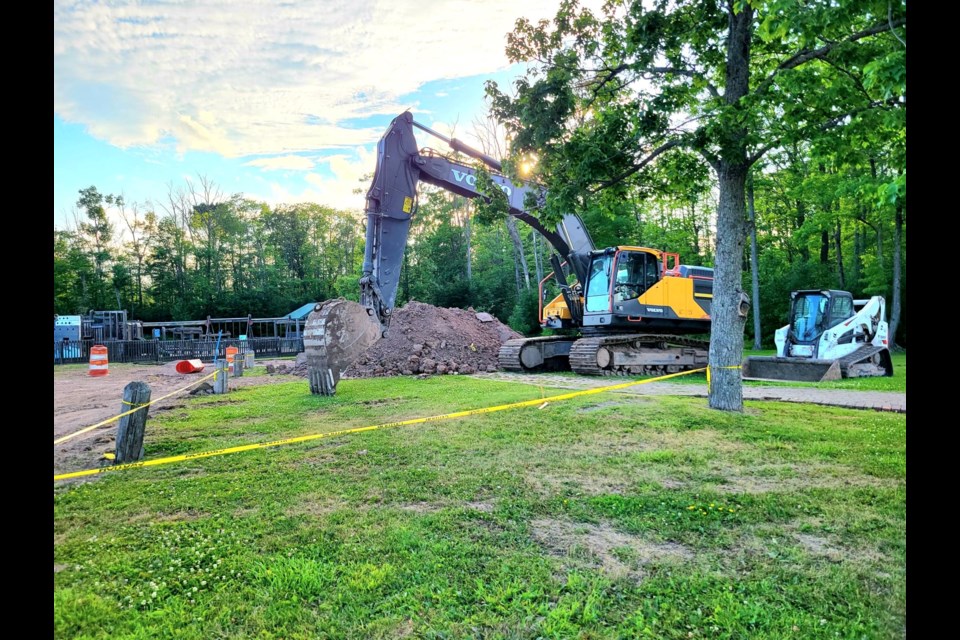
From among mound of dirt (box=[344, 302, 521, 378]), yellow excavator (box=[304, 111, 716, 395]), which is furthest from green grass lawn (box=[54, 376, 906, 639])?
mound of dirt (box=[344, 302, 521, 378])

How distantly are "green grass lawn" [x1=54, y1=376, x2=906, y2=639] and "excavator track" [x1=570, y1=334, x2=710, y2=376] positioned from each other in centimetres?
624

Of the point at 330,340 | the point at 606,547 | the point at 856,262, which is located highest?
the point at 856,262

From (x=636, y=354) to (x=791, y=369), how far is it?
11.3ft

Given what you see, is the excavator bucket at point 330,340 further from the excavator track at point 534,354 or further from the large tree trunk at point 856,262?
the large tree trunk at point 856,262

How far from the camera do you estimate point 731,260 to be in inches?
281

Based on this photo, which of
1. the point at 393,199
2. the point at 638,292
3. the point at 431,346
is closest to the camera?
the point at 393,199

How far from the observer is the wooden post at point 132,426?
468 centimetres

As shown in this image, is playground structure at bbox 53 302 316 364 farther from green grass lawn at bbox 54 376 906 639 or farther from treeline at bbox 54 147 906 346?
green grass lawn at bbox 54 376 906 639

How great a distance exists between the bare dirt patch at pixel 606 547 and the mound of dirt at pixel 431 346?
10.6 m

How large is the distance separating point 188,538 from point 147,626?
3.14 ft

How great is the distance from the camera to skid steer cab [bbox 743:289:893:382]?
11750 millimetres

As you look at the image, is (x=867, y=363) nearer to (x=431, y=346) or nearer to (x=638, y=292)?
(x=638, y=292)

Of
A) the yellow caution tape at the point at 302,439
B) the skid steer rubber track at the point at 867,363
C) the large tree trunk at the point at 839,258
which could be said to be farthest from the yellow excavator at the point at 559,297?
the large tree trunk at the point at 839,258

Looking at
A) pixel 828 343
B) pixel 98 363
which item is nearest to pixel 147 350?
pixel 98 363
